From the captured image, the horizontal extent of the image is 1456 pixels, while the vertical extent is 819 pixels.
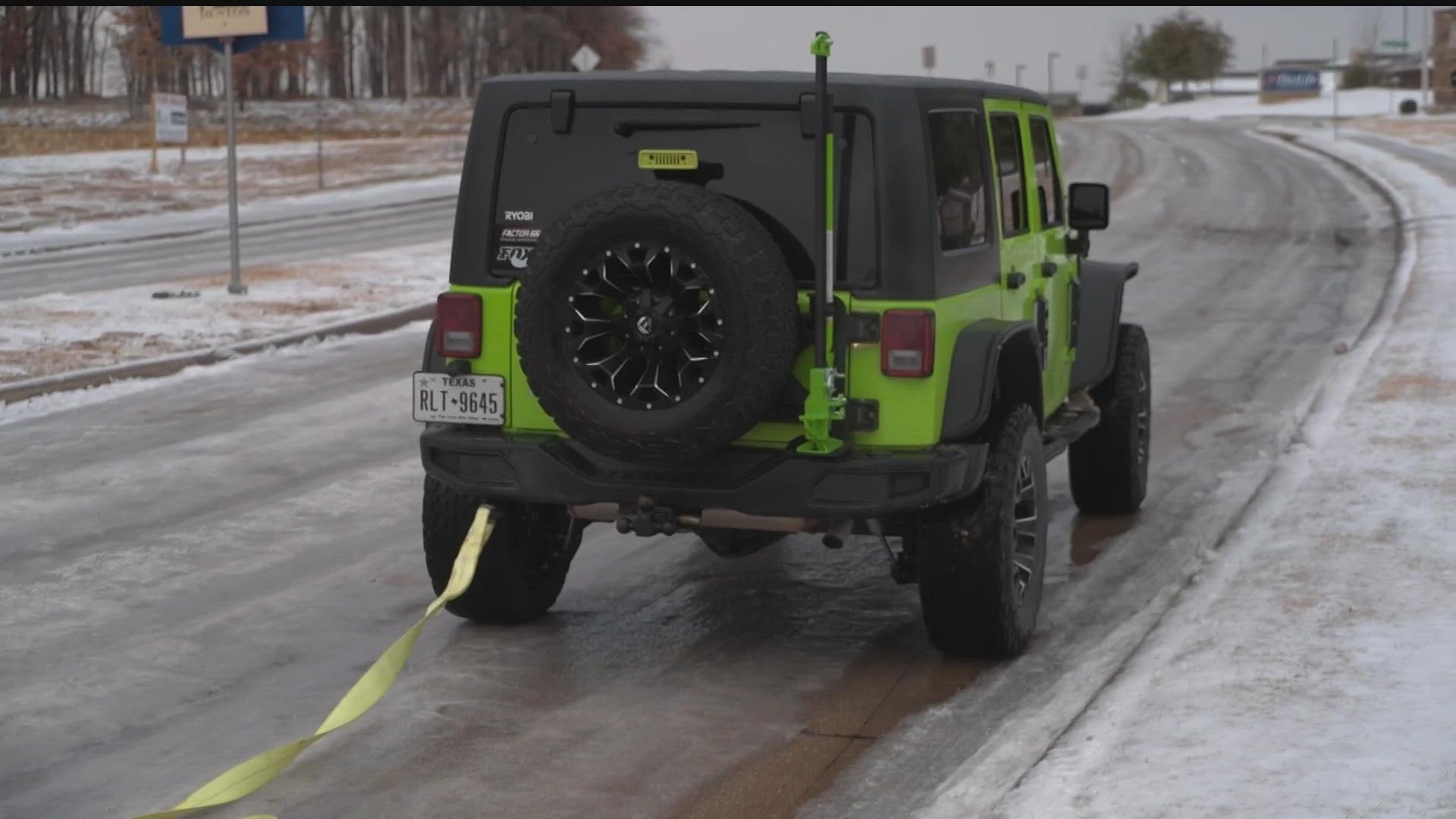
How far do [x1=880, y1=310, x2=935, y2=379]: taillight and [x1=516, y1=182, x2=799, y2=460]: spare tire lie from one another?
311mm

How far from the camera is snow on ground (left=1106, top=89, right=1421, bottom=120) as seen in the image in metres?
79.0

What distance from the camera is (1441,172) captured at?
116 ft

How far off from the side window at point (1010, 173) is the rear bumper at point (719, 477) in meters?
1.24

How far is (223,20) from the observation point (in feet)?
61.8

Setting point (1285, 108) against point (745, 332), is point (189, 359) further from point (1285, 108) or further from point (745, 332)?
point (1285, 108)

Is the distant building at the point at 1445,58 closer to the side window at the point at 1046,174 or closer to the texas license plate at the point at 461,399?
the side window at the point at 1046,174

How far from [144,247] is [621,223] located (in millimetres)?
21327

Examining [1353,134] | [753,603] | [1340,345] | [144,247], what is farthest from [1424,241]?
[1353,134]

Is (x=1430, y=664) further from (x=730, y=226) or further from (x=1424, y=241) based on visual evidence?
(x=1424, y=241)

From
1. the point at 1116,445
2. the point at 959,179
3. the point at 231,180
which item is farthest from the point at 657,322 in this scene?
the point at 231,180

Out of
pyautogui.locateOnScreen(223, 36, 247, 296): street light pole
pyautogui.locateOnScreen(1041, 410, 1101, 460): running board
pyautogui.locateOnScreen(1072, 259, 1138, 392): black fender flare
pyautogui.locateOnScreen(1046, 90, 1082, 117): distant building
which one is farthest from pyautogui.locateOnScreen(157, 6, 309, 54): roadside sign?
pyautogui.locateOnScreen(1046, 90, 1082, 117): distant building

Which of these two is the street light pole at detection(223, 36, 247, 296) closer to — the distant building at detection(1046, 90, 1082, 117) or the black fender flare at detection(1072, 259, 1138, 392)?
the black fender flare at detection(1072, 259, 1138, 392)

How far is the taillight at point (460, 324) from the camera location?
6574 mm

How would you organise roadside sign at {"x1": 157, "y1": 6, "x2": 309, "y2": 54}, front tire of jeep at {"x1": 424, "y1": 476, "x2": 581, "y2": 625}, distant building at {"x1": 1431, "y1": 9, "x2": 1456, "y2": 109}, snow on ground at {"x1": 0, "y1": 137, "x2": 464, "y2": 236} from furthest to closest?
distant building at {"x1": 1431, "y1": 9, "x2": 1456, "y2": 109} < snow on ground at {"x1": 0, "y1": 137, "x2": 464, "y2": 236} < roadside sign at {"x1": 157, "y1": 6, "x2": 309, "y2": 54} < front tire of jeep at {"x1": 424, "y1": 476, "x2": 581, "y2": 625}
